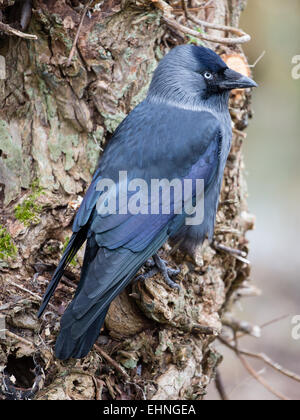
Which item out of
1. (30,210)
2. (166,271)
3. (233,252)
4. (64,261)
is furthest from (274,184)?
(64,261)

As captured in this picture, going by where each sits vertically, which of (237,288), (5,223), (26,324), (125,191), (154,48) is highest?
(154,48)

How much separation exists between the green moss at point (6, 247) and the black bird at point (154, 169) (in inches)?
16.7

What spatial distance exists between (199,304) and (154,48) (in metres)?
1.77

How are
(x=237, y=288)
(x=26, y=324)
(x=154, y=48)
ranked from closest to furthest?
(x=26, y=324) → (x=154, y=48) → (x=237, y=288)

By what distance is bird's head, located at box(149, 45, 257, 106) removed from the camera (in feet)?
12.0

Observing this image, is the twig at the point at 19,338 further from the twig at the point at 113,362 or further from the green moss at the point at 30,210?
the green moss at the point at 30,210

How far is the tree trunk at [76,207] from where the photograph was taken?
3.12m

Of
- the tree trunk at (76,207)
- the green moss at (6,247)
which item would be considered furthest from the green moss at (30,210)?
the green moss at (6,247)

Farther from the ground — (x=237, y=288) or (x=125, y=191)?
(x=125, y=191)

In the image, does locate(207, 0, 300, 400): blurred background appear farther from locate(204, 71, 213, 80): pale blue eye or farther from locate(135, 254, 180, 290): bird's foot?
locate(135, 254, 180, 290): bird's foot

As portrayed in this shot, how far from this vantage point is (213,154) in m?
3.51

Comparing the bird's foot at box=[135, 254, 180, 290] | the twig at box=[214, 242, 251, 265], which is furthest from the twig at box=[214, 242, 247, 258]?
the bird's foot at box=[135, 254, 180, 290]
